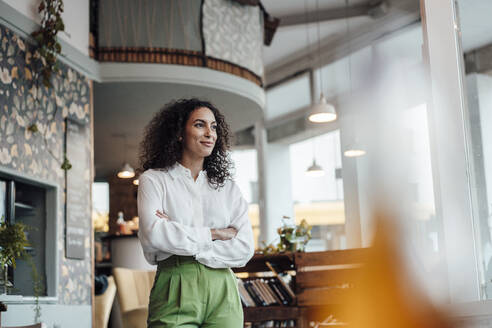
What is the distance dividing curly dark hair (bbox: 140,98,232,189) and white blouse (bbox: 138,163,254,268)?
0.13 feet

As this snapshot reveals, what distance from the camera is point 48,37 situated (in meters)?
5.84

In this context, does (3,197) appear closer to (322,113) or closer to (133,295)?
(133,295)

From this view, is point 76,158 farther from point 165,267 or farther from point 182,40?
point 165,267

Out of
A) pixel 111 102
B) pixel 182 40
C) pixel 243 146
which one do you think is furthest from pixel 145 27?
pixel 243 146

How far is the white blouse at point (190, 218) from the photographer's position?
2131mm

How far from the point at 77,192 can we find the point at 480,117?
4.94m

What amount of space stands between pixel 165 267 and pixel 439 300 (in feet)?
4.30

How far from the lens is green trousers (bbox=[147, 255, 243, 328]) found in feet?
6.69

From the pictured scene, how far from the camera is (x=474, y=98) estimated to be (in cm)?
226

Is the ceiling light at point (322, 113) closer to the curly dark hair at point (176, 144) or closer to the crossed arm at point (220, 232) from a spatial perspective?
the curly dark hair at point (176, 144)

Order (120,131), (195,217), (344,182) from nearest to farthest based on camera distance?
(195,217), (120,131), (344,182)

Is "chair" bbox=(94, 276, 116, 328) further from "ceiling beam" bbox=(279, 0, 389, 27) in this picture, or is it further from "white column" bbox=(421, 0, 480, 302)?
"white column" bbox=(421, 0, 480, 302)

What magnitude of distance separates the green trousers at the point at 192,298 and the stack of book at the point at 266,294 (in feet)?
11.3

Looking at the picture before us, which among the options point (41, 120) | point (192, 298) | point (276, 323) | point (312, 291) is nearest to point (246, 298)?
point (276, 323)
